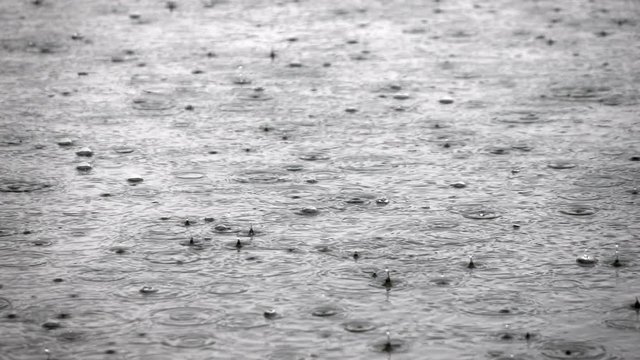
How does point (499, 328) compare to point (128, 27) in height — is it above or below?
below

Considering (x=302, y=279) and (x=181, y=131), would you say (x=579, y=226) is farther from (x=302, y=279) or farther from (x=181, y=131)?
(x=181, y=131)

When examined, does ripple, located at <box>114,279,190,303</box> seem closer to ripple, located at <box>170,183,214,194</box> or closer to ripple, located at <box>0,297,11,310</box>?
ripple, located at <box>0,297,11,310</box>

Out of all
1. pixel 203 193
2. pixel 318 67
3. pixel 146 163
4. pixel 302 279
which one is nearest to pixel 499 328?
pixel 302 279

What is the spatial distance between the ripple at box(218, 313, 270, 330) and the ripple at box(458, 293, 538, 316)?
30.9 inches

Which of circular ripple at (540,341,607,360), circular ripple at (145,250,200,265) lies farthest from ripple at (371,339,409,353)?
circular ripple at (145,250,200,265)

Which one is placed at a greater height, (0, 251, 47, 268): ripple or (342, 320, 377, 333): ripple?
(0, 251, 47, 268): ripple

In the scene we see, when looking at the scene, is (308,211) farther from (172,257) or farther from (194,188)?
(172,257)

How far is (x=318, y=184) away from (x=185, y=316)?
1598 mm

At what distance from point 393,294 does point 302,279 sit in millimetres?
396

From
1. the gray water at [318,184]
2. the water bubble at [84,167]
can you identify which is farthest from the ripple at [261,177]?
the water bubble at [84,167]

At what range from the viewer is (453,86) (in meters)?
7.32

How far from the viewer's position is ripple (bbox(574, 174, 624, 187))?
18.6 feet

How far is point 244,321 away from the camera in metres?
4.16

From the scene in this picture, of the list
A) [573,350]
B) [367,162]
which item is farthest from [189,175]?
[573,350]
